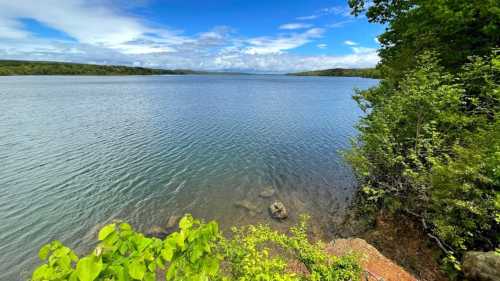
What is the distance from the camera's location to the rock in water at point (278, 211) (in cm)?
1537

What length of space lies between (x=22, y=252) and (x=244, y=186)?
13.3 meters

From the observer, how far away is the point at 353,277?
635 centimetres

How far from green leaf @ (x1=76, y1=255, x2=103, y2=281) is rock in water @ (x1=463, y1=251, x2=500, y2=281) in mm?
12114

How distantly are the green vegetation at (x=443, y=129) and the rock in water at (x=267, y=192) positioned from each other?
6718mm

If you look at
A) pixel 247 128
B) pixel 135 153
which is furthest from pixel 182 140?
pixel 247 128

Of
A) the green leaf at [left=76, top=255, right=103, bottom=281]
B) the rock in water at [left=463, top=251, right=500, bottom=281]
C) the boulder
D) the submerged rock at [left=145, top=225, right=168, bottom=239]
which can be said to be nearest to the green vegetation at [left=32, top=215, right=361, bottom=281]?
the green leaf at [left=76, top=255, right=103, bottom=281]

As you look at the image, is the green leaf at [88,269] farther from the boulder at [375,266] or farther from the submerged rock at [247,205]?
the submerged rock at [247,205]

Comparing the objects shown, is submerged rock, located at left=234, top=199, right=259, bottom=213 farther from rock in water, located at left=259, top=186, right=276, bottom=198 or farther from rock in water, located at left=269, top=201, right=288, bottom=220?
rock in water, located at left=259, top=186, right=276, bottom=198

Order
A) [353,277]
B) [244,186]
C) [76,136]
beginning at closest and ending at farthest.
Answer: [353,277], [244,186], [76,136]

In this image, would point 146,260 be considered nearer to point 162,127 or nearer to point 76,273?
point 76,273

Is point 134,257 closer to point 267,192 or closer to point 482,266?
point 482,266

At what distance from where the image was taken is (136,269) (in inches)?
89.4

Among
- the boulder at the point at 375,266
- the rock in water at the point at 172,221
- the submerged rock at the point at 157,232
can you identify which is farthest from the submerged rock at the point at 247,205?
the boulder at the point at 375,266

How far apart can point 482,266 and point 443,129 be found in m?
6.32
